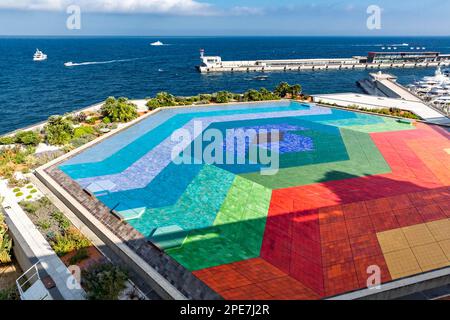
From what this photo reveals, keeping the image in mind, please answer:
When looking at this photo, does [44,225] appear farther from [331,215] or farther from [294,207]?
[331,215]

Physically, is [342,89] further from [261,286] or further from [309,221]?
[261,286]

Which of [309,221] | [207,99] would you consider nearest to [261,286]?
[309,221]

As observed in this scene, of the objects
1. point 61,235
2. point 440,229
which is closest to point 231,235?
point 61,235

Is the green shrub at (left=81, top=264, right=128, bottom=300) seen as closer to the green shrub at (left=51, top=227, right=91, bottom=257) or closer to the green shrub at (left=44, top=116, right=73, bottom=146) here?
the green shrub at (left=51, top=227, right=91, bottom=257)

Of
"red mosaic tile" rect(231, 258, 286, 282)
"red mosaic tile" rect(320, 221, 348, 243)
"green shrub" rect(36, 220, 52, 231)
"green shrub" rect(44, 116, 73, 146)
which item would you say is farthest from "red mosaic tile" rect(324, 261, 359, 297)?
"green shrub" rect(44, 116, 73, 146)

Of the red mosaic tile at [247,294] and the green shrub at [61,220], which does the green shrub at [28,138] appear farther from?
the red mosaic tile at [247,294]
